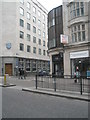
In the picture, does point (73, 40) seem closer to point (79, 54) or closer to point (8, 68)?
point (79, 54)

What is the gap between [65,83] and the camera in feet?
35.1

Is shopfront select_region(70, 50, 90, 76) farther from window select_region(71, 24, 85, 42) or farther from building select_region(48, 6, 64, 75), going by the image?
building select_region(48, 6, 64, 75)

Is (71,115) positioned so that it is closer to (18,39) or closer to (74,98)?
(74,98)

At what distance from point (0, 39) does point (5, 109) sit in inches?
1180

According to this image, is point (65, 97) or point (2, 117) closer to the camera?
point (2, 117)

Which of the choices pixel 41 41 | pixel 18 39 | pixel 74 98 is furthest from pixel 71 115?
pixel 41 41

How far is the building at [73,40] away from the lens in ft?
65.9

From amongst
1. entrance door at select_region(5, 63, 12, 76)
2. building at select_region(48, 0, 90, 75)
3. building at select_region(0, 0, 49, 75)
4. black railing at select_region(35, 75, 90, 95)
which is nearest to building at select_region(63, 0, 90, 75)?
building at select_region(48, 0, 90, 75)

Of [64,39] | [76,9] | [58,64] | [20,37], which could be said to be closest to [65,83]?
[64,39]

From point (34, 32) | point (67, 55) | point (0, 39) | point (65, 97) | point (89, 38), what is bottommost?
point (65, 97)

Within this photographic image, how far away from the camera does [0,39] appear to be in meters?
34.4

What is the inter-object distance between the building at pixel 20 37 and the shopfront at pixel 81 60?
15137 millimetres

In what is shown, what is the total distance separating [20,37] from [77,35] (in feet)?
59.3

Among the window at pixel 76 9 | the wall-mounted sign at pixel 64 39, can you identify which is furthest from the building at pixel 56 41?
the window at pixel 76 9
